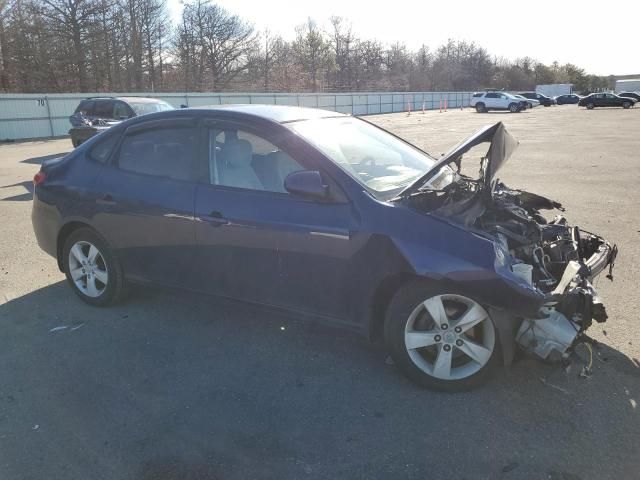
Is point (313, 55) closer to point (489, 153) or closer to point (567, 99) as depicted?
point (567, 99)

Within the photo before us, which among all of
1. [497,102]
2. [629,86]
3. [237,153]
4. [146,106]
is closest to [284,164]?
[237,153]

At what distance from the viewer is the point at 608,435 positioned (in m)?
2.67

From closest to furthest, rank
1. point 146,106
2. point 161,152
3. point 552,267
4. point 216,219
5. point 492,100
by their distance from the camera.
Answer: point 552,267 → point 216,219 → point 161,152 → point 146,106 → point 492,100

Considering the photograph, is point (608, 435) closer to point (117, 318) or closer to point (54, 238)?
point (117, 318)

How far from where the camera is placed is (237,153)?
3750 mm

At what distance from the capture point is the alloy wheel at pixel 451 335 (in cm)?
298

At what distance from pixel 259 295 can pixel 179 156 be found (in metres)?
1.29

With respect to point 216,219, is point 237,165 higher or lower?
higher

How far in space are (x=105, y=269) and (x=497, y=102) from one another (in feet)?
156

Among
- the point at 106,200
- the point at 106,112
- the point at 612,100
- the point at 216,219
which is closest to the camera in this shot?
the point at 216,219

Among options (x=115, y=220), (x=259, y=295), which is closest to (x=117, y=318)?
(x=115, y=220)

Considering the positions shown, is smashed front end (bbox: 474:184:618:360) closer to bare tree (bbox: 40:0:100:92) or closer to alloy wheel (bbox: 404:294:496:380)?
alloy wheel (bbox: 404:294:496:380)

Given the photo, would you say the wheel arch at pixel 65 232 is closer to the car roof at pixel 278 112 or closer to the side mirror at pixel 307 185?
the car roof at pixel 278 112

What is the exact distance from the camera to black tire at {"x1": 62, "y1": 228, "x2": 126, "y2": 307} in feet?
14.3
